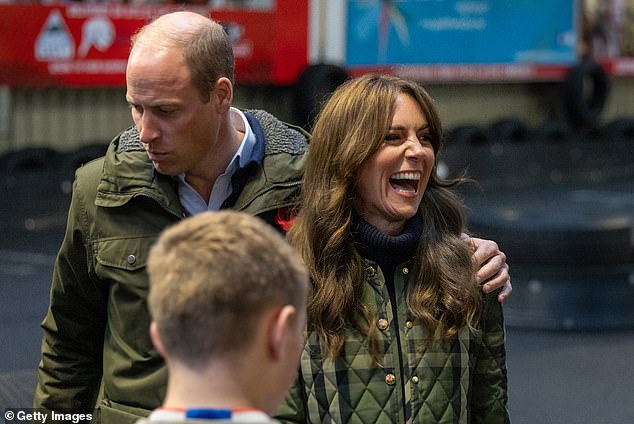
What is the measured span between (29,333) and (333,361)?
17.1 feet

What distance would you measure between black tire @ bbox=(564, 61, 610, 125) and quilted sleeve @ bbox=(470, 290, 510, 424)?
1435 centimetres

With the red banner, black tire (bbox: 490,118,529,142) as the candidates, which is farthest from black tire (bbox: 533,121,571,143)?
the red banner

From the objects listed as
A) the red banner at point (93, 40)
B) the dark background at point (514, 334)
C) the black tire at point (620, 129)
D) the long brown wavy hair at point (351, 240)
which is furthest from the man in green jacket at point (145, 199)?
the black tire at point (620, 129)

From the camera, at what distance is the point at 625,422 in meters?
6.47

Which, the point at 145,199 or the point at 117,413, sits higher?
the point at 145,199

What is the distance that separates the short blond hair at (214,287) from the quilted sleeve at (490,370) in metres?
1.20

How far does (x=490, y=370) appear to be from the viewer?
3.01m

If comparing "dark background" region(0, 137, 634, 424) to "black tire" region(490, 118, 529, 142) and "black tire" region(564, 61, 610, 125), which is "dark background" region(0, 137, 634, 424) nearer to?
"black tire" region(490, 118, 529, 142)

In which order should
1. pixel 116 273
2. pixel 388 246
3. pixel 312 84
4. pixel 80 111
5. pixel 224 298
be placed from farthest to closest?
pixel 312 84 < pixel 80 111 < pixel 116 273 < pixel 388 246 < pixel 224 298

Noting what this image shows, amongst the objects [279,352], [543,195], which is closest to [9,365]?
[279,352]

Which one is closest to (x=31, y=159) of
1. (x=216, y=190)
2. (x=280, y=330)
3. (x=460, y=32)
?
(x=460, y=32)

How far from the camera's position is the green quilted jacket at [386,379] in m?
2.81

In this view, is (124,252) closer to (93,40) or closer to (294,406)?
(294,406)

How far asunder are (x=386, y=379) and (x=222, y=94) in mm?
789
